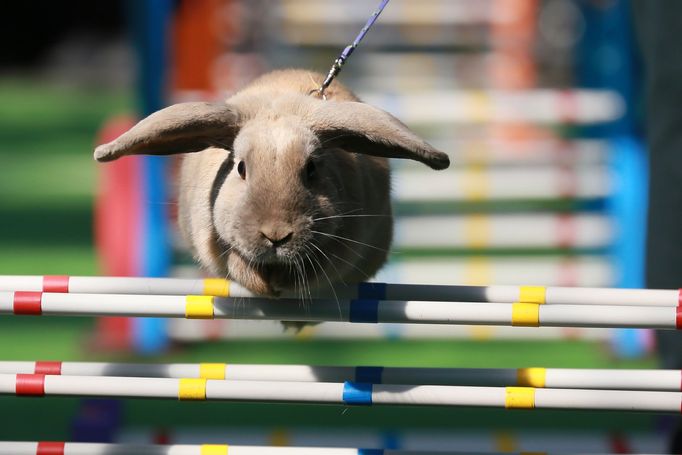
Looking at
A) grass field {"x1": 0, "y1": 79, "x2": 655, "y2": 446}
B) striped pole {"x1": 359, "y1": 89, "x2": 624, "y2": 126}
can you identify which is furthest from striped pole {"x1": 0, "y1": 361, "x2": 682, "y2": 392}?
striped pole {"x1": 359, "y1": 89, "x2": 624, "y2": 126}

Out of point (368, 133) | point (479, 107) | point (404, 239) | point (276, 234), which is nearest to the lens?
point (276, 234)

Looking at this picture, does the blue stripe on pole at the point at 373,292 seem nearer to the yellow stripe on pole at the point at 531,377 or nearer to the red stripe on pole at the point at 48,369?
the yellow stripe on pole at the point at 531,377

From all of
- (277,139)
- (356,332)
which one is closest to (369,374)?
(277,139)

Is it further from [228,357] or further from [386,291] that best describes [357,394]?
[228,357]

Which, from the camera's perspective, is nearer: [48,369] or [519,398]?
[519,398]

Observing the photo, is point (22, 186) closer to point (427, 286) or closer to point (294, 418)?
point (294, 418)

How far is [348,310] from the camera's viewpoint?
7.77ft

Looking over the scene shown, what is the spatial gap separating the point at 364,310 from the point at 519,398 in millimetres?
399

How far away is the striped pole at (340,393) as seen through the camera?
228 cm

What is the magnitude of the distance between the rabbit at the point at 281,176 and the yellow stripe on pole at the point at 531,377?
0.49 m

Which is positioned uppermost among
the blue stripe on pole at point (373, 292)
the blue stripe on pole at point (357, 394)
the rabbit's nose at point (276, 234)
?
the rabbit's nose at point (276, 234)

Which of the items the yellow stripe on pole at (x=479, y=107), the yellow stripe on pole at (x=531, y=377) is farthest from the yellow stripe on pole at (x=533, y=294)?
the yellow stripe on pole at (x=479, y=107)

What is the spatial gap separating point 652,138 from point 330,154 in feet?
3.81

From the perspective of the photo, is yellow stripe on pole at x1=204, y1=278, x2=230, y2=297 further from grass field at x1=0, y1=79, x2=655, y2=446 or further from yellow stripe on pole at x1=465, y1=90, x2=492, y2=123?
yellow stripe on pole at x1=465, y1=90, x2=492, y2=123
